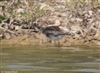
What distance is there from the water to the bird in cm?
94

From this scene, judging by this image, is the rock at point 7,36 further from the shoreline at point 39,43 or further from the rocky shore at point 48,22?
the shoreline at point 39,43

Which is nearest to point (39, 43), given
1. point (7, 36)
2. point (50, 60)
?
point (7, 36)

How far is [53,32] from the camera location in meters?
11.7

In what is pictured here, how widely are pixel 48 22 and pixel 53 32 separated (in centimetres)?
47

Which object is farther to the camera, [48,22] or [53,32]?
[48,22]

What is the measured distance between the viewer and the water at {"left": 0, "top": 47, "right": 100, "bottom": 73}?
8328mm

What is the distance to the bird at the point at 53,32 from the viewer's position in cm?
1155

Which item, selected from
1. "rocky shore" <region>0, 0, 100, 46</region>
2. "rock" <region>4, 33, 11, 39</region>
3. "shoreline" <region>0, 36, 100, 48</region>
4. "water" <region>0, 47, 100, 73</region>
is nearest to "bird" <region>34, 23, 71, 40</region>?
"rocky shore" <region>0, 0, 100, 46</region>

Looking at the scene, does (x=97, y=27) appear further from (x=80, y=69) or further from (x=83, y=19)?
(x=80, y=69)

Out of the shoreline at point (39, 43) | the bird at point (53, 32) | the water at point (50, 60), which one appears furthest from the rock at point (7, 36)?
the water at point (50, 60)

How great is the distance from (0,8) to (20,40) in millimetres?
1429

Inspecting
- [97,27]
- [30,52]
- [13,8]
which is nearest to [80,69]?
[30,52]

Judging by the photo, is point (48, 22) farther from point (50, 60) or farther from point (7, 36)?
point (50, 60)

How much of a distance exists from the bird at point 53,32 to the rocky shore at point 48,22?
3.7 inches
